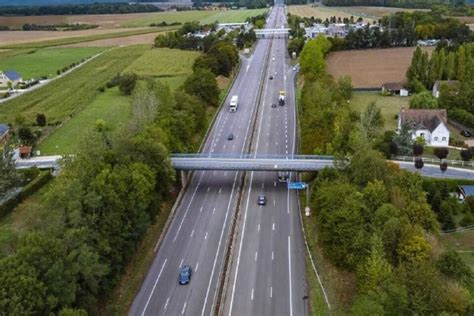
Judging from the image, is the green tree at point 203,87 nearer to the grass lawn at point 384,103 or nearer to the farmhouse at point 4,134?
the grass lawn at point 384,103

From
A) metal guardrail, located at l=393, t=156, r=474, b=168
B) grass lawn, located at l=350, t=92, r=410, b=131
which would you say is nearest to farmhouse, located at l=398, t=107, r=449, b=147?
grass lawn, located at l=350, t=92, r=410, b=131

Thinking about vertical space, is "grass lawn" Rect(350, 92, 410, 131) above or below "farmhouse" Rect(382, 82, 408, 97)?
below

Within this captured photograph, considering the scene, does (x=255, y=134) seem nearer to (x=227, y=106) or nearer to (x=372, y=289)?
(x=227, y=106)

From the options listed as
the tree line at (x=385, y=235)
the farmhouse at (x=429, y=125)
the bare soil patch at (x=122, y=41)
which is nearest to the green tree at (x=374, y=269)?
the tree line at (x=385, y=235)

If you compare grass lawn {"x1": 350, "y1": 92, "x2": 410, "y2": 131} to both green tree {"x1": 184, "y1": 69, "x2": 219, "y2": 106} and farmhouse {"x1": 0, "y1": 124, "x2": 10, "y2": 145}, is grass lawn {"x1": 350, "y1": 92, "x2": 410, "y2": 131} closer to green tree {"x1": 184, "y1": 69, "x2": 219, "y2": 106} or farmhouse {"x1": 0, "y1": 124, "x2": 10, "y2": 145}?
green tree {"x1": 184, "y1": 69, "x2": 219, "y2": 106}

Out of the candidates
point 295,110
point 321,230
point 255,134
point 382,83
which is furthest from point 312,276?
point 382,83
